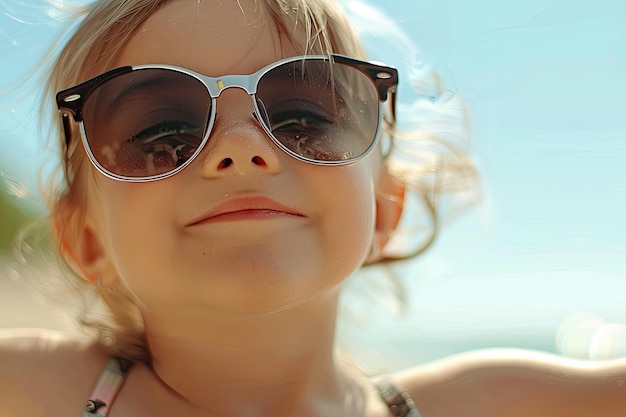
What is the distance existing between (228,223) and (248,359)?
0.24 m

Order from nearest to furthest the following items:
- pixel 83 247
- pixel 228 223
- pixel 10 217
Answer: pixel 228 223, pixel 83 247, pixel 10 217

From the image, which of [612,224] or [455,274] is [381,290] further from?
[612,224]

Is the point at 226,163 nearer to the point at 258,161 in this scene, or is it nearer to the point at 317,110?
the point at 258,161

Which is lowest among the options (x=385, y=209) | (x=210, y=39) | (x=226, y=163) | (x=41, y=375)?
(x=41, y=375)

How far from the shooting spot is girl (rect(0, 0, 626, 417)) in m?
0.91

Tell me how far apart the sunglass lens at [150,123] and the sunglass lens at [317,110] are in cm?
9

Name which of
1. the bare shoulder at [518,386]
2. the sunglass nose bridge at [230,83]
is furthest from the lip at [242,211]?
the bare shoulder at [518,386]

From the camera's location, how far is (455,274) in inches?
76.2

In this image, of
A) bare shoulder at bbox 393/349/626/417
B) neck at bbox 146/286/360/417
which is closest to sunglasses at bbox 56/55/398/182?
neck at bbox 146/286/360/417

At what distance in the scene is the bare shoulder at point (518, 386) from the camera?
115cm

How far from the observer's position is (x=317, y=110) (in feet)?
3.16

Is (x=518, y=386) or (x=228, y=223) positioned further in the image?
(x=518, y=386)

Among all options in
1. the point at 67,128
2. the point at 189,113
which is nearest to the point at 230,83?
the point at 189,113

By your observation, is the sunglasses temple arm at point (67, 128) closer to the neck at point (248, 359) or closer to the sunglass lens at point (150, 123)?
the sunglass lens at point (150, 123)
